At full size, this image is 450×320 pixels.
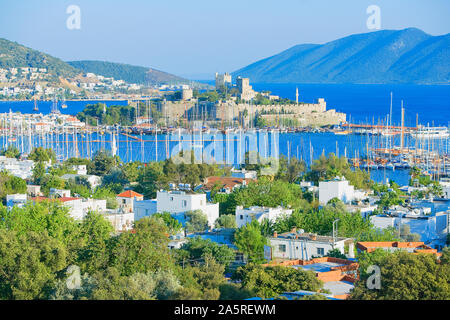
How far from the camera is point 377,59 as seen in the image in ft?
335

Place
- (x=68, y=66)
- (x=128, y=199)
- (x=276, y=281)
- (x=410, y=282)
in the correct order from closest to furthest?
(x=410, y=282), (x=276, y=281), (x=128, y=199), (x=68, y=66)

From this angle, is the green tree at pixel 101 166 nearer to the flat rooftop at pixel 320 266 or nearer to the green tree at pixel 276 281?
the flat rooftop at pixel 320 266

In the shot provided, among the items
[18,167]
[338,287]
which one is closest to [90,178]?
[18,167]

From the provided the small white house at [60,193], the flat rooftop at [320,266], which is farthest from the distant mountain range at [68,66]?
the flat rooftop at [320,266]

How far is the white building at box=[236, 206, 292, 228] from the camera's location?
46.1 feet

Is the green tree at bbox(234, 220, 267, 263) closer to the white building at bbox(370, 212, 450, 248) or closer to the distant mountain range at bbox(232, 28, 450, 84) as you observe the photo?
the white building at bbox(370, 212, 450, 248)

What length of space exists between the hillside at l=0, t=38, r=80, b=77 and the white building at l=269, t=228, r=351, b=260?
3408 inches

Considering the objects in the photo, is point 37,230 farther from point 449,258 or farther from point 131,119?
point 131,119

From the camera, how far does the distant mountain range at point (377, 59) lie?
9544 cm

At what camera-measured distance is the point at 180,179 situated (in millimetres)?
19188

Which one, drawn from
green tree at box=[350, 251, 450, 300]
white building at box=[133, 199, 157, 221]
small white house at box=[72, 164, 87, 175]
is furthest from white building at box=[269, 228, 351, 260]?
small white house at box=[72, 164, 87, 175]

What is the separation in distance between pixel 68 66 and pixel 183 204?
94.1 metres

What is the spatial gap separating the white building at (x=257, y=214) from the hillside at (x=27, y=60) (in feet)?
276

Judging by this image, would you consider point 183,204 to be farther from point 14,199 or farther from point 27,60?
point 27,60
